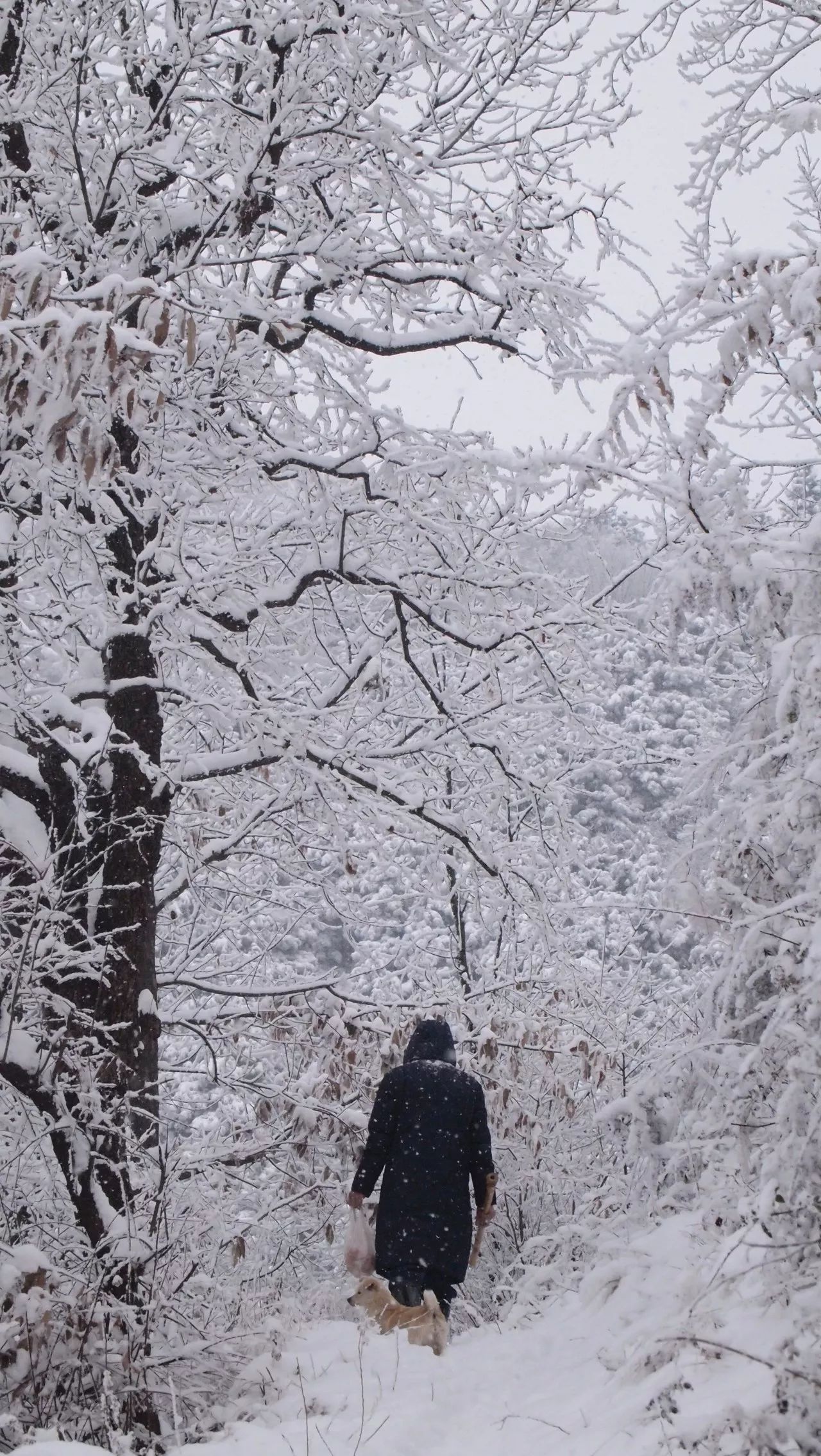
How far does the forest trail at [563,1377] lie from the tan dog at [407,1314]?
0.06 metres

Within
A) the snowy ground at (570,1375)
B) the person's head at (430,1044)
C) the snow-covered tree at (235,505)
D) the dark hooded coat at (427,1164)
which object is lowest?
the snowy ground at (570,1375)

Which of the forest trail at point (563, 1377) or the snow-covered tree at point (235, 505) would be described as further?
the snow-covered tree at point (235, 505)

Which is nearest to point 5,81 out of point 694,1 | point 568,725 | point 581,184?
point 581,184

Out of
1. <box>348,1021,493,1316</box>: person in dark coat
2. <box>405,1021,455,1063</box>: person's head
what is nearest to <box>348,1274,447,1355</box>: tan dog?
<box>348,1021,493,1316</box>: person in dark coat

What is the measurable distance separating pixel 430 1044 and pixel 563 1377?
1.42m

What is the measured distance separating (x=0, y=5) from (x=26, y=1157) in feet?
16.6

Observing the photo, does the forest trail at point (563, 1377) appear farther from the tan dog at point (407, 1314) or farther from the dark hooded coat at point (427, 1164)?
the dark hooded coat at point (427, 1164)

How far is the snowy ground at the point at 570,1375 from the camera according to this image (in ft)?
9.21

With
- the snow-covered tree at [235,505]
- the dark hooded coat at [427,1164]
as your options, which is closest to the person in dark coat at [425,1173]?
the dark hooded coat at [427,1164]

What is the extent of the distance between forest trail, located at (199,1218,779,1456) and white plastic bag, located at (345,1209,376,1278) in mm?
260

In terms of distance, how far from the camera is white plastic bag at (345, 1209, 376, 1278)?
4.67m

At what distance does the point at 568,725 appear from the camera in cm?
607

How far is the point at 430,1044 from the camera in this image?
4805 millimetres

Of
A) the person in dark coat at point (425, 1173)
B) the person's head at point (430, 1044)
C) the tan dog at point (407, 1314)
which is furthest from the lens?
the person's head at point (430, 1044)
